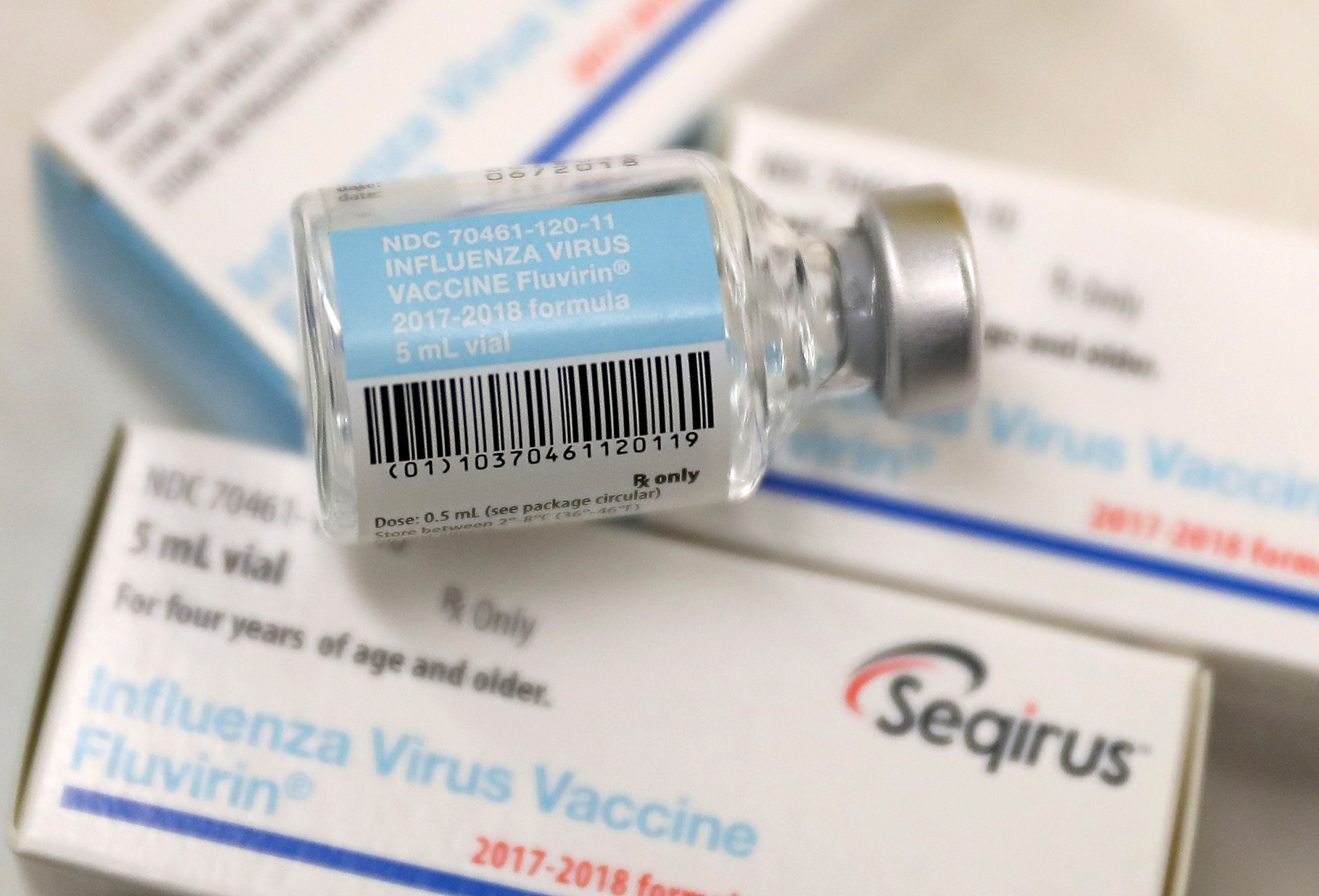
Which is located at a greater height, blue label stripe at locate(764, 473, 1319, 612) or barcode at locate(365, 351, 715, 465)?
blue label stripe at locate(764, 473, 1319, 612)

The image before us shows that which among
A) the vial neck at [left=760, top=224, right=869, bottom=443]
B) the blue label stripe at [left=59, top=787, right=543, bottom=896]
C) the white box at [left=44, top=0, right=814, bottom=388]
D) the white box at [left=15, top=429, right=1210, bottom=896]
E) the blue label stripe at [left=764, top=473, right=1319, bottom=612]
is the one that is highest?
the white box at [left=44, top=0, right=814, bottom=388]

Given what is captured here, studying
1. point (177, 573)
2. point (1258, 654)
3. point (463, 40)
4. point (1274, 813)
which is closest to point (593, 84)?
point (463, 40)

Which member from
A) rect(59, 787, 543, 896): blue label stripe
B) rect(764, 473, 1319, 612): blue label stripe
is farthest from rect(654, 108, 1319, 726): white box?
rect(59, 787, 543, 896): blue label stripe

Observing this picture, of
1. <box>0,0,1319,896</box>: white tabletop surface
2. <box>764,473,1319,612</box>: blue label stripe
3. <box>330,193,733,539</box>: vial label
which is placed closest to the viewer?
<box>330,193,733,539</box>: vial label

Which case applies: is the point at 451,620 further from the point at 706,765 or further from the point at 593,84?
the point at 593,84

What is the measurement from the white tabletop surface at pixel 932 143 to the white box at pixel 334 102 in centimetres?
5

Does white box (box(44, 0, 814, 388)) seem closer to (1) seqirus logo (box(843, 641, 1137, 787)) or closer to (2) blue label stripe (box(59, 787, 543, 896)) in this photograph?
(2) blue label stripe (box(59, 787, 543, 896))

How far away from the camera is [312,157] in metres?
0.67

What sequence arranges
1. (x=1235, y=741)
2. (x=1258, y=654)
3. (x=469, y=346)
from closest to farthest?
(x=469, y=346), (x=1258, y=654), (x=1235, y=741)

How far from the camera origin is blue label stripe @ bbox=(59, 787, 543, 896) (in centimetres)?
55

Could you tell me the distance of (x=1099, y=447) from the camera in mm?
624

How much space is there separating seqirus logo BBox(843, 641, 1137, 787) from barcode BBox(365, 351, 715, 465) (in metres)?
0.18

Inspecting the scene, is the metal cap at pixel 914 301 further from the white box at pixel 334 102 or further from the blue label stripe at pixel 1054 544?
the white box at pixel 334 102

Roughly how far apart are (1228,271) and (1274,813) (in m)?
0.37
